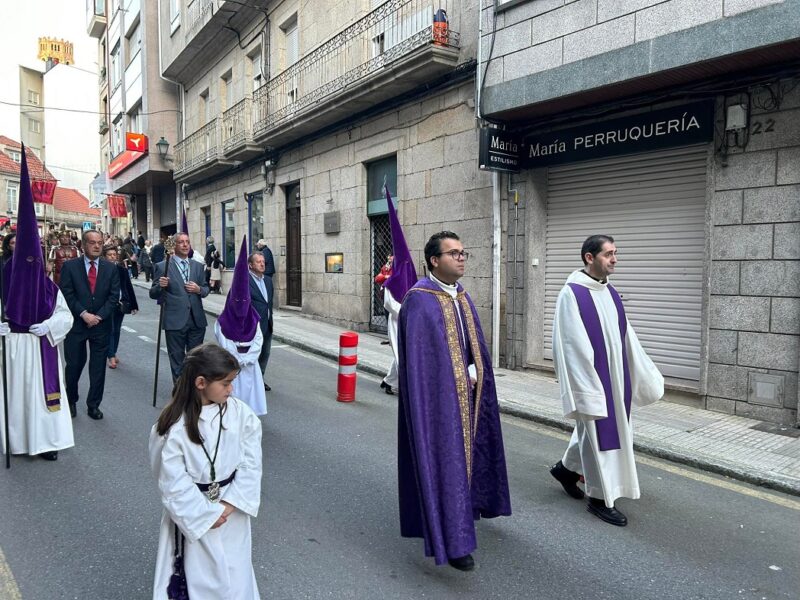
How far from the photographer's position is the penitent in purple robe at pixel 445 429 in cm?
320

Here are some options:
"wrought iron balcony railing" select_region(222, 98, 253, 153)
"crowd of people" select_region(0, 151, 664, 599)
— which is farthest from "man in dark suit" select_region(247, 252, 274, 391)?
"wrought iron balcony railing" select_region(222, 98, 253, 153)

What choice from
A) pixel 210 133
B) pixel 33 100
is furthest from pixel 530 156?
pixel 33 100

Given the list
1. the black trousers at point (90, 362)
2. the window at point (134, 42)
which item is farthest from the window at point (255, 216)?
the window at point (134, 42)

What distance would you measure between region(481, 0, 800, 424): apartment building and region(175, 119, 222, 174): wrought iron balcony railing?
12.6m

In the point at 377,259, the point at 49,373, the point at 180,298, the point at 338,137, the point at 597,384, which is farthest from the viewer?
the point at 338,137

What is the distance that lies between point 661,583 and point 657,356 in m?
5.09

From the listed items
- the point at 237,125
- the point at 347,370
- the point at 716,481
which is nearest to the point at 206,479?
the point at 716,481

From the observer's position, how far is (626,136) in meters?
7.84

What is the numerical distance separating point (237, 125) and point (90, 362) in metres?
13.4

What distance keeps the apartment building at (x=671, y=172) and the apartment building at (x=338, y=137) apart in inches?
37.9

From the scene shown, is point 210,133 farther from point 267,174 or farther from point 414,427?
point 414,427

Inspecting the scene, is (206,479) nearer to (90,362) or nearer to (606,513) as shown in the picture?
(606,513)

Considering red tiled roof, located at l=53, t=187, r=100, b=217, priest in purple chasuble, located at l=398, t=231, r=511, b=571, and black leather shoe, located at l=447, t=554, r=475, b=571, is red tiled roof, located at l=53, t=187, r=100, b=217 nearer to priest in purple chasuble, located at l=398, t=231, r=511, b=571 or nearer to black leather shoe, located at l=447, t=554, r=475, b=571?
priest in purple chasuble, located at l=398, t=231, r=511, b=571

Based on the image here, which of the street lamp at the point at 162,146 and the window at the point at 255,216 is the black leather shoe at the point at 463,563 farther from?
the street lamp at the point at 162,146
